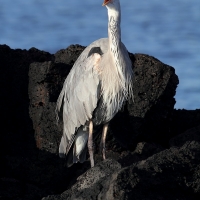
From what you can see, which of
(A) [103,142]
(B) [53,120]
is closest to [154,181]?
(A) [103,142]

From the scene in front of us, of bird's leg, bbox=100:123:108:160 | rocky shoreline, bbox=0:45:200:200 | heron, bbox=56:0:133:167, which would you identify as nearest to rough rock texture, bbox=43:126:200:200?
rocky shoreline, bbox=0:45:200:200

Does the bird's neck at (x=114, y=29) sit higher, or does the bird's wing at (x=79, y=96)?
the bird's neck at (x=114, y=29)

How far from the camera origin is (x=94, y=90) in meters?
9.48

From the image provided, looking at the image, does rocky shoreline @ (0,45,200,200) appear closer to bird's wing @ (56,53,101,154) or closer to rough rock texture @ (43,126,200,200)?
bird's wing @ (56,53,101,154)

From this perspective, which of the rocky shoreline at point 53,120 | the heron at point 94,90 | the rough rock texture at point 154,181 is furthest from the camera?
the heron at point 94,90

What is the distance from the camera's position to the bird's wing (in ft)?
31.2

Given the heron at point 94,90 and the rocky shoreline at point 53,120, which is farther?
the heron at point 94,90

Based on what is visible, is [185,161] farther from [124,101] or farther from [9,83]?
[9,83]

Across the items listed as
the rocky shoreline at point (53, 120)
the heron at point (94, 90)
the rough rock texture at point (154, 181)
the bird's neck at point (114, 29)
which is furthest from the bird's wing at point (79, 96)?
the rough rock texture at point (154, 181)

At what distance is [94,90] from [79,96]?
30 centimetres

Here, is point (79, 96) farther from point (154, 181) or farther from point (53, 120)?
point (154, 181)

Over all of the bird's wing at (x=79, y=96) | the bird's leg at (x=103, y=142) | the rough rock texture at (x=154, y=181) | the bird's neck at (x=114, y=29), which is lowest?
the rough rock texture at (x=154, y=181)

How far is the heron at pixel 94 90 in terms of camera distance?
9.51 metres

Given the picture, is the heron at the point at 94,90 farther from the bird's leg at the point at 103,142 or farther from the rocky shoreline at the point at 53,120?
the rocky shoreline at the point at 53,120
